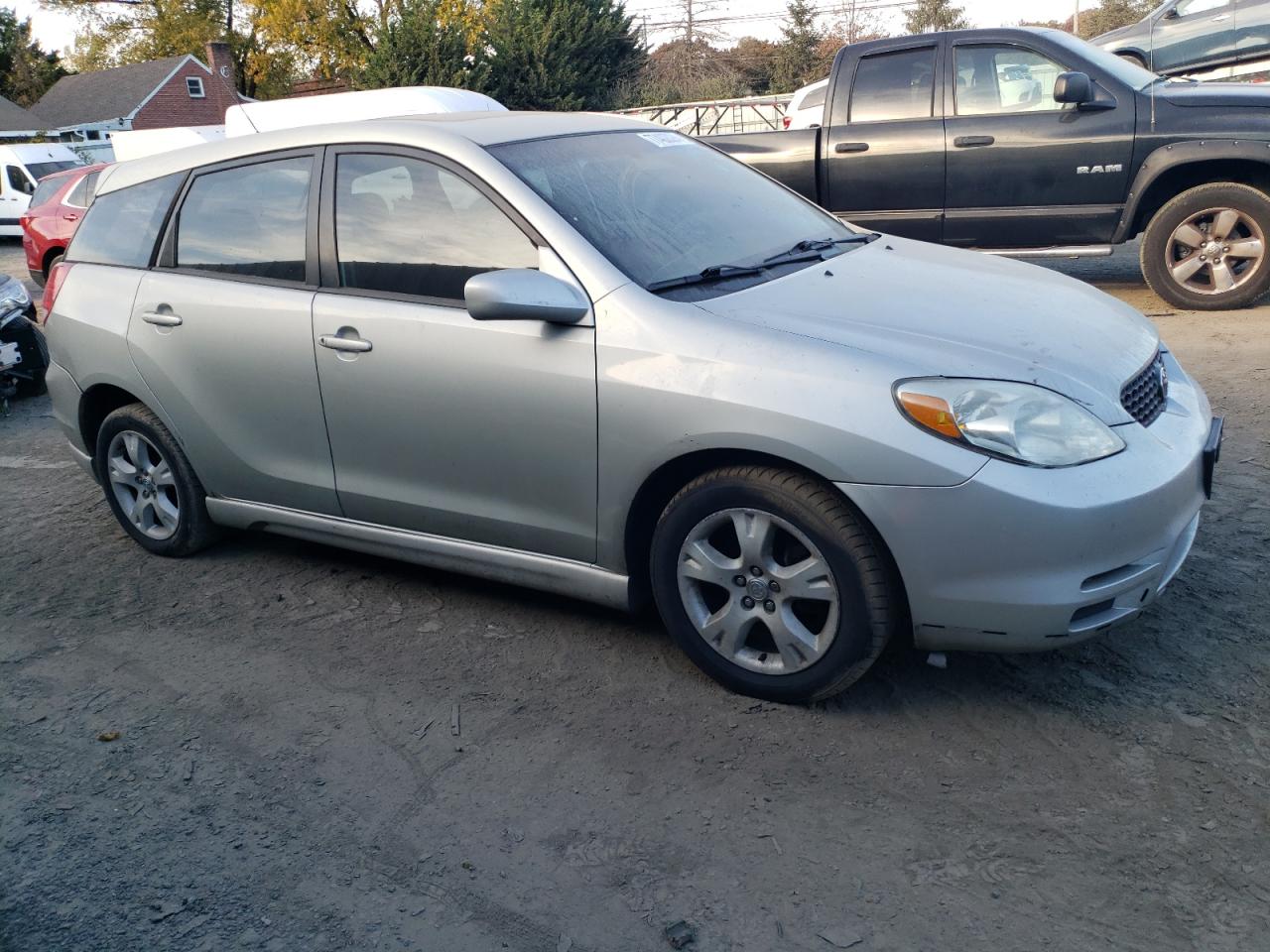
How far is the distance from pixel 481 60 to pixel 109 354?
34.7 metres

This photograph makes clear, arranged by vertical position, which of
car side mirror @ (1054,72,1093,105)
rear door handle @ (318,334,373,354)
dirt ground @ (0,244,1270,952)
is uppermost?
car side mirror @ (1054,72,1093,105)

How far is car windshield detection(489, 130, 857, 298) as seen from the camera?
376 centimetres

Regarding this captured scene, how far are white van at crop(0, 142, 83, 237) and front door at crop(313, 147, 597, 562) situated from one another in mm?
23157

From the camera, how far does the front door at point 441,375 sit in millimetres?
3680

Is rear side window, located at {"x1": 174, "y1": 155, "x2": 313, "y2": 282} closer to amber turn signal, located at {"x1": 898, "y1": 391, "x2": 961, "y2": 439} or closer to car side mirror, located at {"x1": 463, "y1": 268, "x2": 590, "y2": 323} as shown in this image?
car side mirror, located at {"x1": 463, "y1": 268, "x2": 590, "y2": 323}

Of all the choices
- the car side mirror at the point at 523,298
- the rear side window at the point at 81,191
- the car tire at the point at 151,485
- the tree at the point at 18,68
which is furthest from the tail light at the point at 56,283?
the tree at the point at 18,68

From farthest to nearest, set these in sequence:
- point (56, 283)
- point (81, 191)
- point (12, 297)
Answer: point (81, 191), point (12, 297), point (56, 283)

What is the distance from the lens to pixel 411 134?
4070 mm

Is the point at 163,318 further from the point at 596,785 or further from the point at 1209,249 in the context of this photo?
the point at 1209,249

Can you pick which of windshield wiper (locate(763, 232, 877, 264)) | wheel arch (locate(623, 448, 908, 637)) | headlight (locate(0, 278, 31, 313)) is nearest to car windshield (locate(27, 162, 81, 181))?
headlight (locate(0, 278, 31, 313))

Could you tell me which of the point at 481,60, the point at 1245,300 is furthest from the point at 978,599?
the point at 481,60

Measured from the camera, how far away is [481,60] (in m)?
37.1

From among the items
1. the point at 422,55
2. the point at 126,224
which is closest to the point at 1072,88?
the point at 126,224

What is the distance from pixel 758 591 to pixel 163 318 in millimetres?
2730
